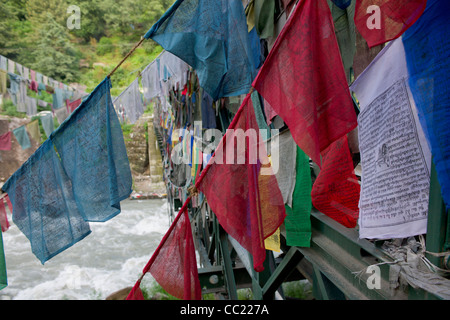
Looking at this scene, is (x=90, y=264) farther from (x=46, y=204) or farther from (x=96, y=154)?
(x=96, y=154)

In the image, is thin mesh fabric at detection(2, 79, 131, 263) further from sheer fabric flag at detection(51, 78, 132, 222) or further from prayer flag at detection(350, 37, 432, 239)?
prayer flag at detection(350, 37, 432, 239)

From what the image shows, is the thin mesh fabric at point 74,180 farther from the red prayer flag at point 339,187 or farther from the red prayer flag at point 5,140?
the red prayer flag at point 5,140

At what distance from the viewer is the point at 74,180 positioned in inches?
102

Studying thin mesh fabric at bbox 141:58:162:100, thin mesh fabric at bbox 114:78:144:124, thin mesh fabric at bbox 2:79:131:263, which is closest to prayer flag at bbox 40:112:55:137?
thin mesh fabric at bbox 114:78:144:124

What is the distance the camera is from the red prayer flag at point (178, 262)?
1.97 meters

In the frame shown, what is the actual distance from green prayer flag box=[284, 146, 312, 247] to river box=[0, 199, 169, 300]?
309 inches

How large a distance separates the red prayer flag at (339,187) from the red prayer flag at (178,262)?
35.9 inches

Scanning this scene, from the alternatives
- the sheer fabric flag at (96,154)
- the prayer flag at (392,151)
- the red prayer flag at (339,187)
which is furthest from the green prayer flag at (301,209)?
the sheer fabric flag at (96,154)

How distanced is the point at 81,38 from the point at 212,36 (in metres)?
39.1

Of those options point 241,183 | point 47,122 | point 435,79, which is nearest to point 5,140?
point 47,122

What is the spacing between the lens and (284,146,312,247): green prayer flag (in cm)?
193
